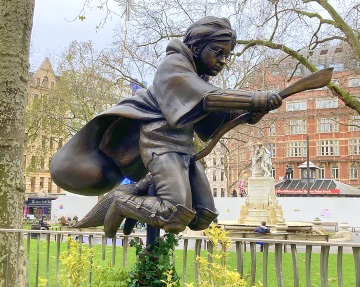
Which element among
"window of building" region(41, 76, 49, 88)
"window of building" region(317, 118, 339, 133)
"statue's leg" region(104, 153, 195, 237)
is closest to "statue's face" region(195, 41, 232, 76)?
"statue's leg" region(104, 153, 195, 237)

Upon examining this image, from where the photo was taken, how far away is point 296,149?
208 ft

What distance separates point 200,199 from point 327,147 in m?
60.7

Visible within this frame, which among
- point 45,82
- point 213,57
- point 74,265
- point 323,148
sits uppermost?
point 45,82

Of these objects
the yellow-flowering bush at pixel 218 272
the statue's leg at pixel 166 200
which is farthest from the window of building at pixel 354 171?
the statue's leg at pixel 166 200

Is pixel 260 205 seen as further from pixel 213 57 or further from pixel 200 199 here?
pixel 213 57

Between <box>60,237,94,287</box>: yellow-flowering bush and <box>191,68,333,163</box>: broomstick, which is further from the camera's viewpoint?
<box>60,237,94,287</box>: yellow-flowering bush

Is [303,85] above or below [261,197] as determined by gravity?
above

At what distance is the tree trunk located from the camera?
222 inches

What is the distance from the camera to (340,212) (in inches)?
1062

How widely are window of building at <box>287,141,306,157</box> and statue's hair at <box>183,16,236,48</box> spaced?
6146 centimetres

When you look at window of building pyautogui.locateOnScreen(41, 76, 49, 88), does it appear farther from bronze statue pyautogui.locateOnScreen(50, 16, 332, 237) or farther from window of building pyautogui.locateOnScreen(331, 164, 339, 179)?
bronze statue pyautogui.locateOnScreen(50, 16, 332, 237)

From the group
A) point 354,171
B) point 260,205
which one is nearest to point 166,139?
point 260,205

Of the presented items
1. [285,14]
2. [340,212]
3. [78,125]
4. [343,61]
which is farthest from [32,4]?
[340,212]

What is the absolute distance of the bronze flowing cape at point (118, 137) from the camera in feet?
9.58
